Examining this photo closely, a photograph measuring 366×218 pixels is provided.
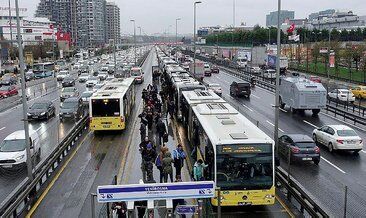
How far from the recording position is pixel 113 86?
3331 cm

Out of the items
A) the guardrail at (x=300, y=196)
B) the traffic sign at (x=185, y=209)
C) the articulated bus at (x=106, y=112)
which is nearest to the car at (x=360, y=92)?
the articulated bus at (x=106, y=112)

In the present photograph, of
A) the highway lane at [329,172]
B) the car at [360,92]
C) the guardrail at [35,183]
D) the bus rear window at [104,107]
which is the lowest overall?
the highway lane at [329,172]

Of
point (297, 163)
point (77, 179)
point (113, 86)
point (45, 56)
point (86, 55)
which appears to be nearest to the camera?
point (77, 179)

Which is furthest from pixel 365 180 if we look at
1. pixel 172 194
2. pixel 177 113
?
pixel 177 113

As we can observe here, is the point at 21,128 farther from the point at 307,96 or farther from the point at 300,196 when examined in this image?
the point at 300,196

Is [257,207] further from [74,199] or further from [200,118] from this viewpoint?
[74,199]

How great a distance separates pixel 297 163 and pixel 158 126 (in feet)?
25.1

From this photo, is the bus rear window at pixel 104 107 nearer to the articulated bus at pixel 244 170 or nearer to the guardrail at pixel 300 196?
the guardrail at pixel 300 196

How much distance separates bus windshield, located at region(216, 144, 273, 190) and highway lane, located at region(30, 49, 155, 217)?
4.56 meters

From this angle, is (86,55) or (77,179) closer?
(77,179)

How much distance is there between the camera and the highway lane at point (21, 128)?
19406 mm

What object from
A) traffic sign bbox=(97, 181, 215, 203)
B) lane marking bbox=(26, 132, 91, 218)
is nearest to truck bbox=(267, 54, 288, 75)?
lane marking bbox=(26, 132, 91, 218)

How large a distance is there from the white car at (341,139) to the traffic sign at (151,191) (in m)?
15.6

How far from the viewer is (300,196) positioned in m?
15.3
